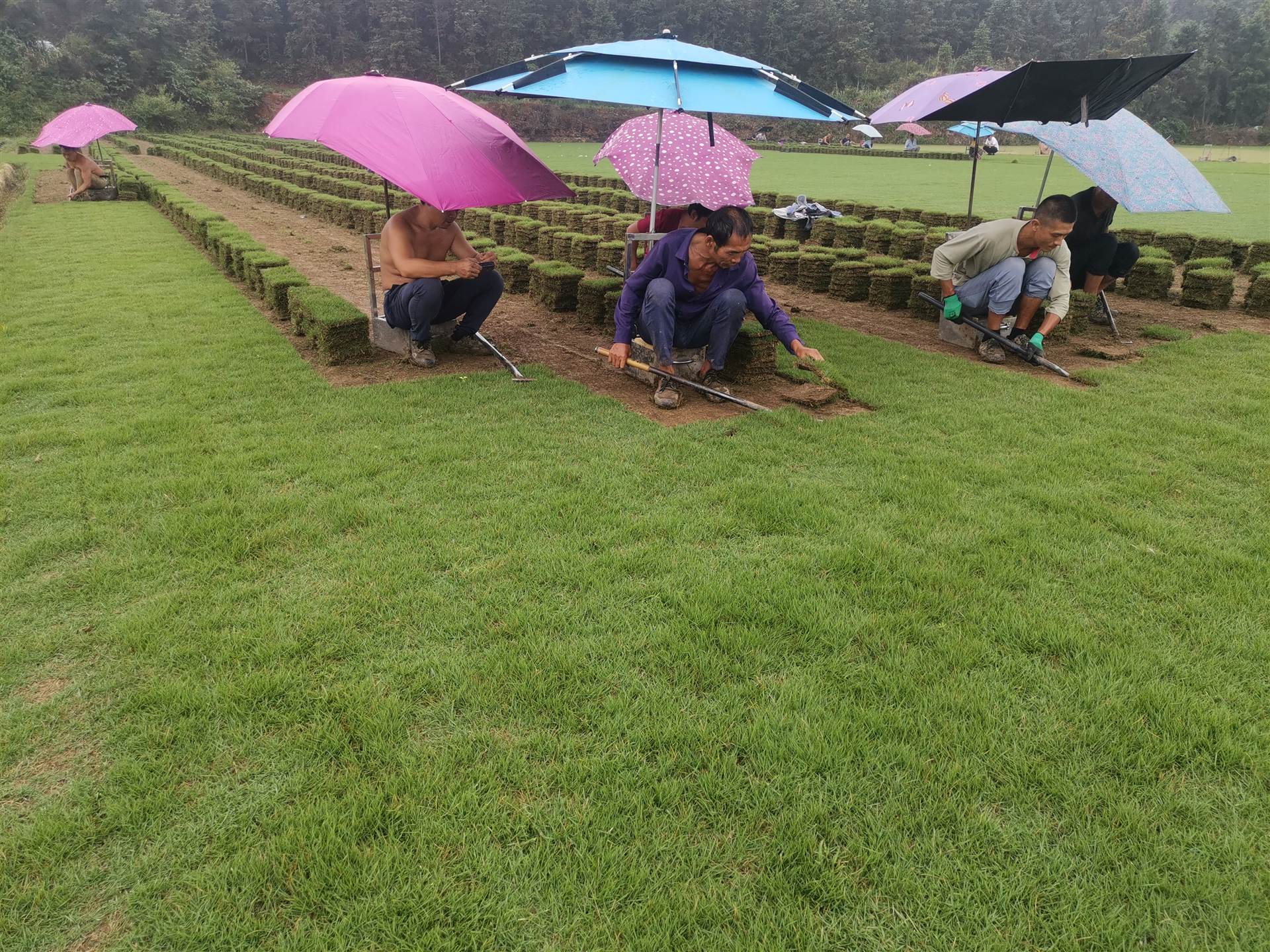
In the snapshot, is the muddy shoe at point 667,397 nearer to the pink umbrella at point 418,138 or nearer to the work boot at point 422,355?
the pink umbrella at point 418,138

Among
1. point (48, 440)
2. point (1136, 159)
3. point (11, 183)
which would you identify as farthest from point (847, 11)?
point (48, 440)

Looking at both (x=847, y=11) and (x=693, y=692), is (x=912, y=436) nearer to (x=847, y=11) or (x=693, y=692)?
(x=693, y=692)

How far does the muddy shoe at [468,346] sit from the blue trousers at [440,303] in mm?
69

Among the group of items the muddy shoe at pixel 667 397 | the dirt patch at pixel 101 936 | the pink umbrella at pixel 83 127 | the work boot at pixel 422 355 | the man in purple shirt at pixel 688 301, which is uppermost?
the pink umbrella at pixel 83 127

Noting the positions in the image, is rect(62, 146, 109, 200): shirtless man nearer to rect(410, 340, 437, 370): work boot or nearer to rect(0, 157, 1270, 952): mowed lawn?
rect(0, 157, 1270, 952): mowed lawn

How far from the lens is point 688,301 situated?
5465mm

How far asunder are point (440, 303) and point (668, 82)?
7.87 feet

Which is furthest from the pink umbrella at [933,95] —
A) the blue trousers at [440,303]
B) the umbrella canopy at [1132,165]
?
the blue trousers at [440,303]

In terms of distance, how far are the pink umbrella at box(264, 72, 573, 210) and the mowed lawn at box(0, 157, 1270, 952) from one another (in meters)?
1.58

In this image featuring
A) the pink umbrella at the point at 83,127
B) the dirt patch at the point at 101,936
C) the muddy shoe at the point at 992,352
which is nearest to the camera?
the dirt patch at the point at 101,936

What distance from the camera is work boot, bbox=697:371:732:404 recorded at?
559cm

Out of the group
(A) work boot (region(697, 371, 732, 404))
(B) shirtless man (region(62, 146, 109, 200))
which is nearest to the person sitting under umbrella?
(A) work boot (region(697, 371, 732, 404))

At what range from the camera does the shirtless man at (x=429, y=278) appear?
5.71 m

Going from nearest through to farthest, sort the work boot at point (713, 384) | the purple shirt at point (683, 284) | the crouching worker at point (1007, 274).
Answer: the purple shirt at point (683, 284) → the work boot at point (713, 384) → the crouching worker at point (1007, 274)
